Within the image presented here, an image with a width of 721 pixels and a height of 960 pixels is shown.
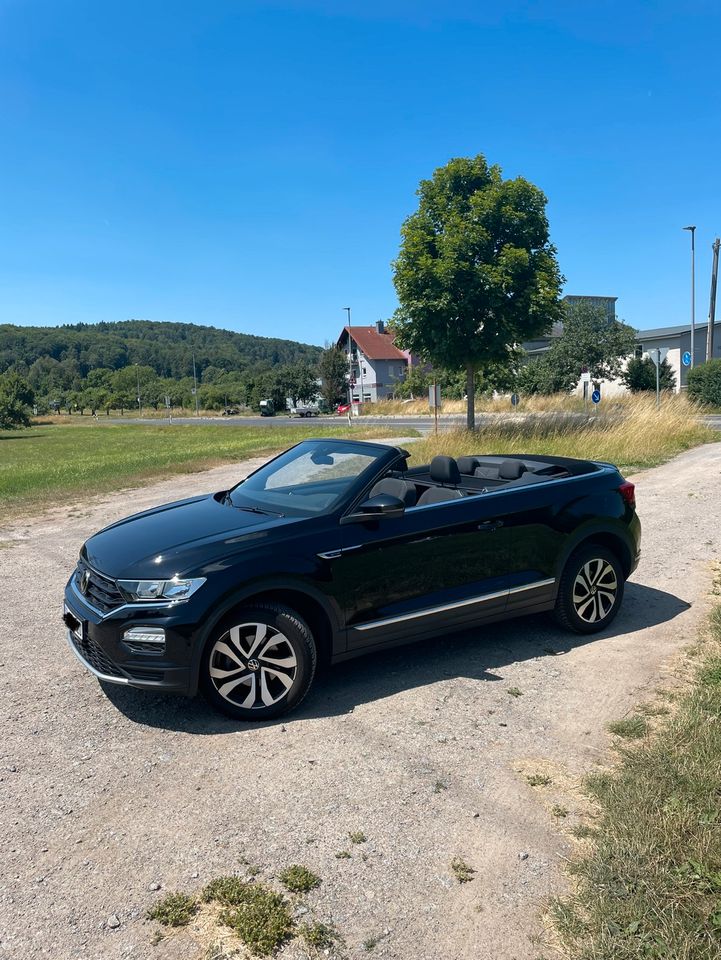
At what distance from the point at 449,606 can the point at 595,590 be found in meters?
1.41

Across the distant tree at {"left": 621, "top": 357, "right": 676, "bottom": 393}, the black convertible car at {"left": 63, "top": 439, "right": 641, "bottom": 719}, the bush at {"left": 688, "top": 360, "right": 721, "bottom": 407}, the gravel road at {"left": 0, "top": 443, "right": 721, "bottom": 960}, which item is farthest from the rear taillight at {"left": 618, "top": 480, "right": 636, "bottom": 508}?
the distant tree at {"left": 621, "top": 357, "right": 676, "bottom": 393}

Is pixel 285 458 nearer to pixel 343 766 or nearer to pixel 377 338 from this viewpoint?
pixel 343 766

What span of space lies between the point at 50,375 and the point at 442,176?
14593cm

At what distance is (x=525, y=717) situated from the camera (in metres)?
4.17

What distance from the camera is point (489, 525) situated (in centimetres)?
491

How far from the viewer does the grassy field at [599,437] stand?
17.4m

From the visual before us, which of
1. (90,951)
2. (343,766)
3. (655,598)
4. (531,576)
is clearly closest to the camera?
(90,951)

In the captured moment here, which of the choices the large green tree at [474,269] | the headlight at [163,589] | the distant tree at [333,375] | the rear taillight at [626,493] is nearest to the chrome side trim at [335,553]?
the headlight at [163,589]

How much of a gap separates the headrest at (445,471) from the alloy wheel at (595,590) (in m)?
1.12

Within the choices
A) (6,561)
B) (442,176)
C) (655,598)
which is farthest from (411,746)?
(442,176)

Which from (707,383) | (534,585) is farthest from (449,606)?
(707,383)

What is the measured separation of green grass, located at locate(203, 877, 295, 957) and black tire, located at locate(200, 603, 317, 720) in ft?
4.23

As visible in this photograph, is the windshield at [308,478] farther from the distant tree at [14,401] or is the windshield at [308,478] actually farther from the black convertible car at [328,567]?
the distant tree at [14,401]

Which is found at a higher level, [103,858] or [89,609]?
[89,609]
